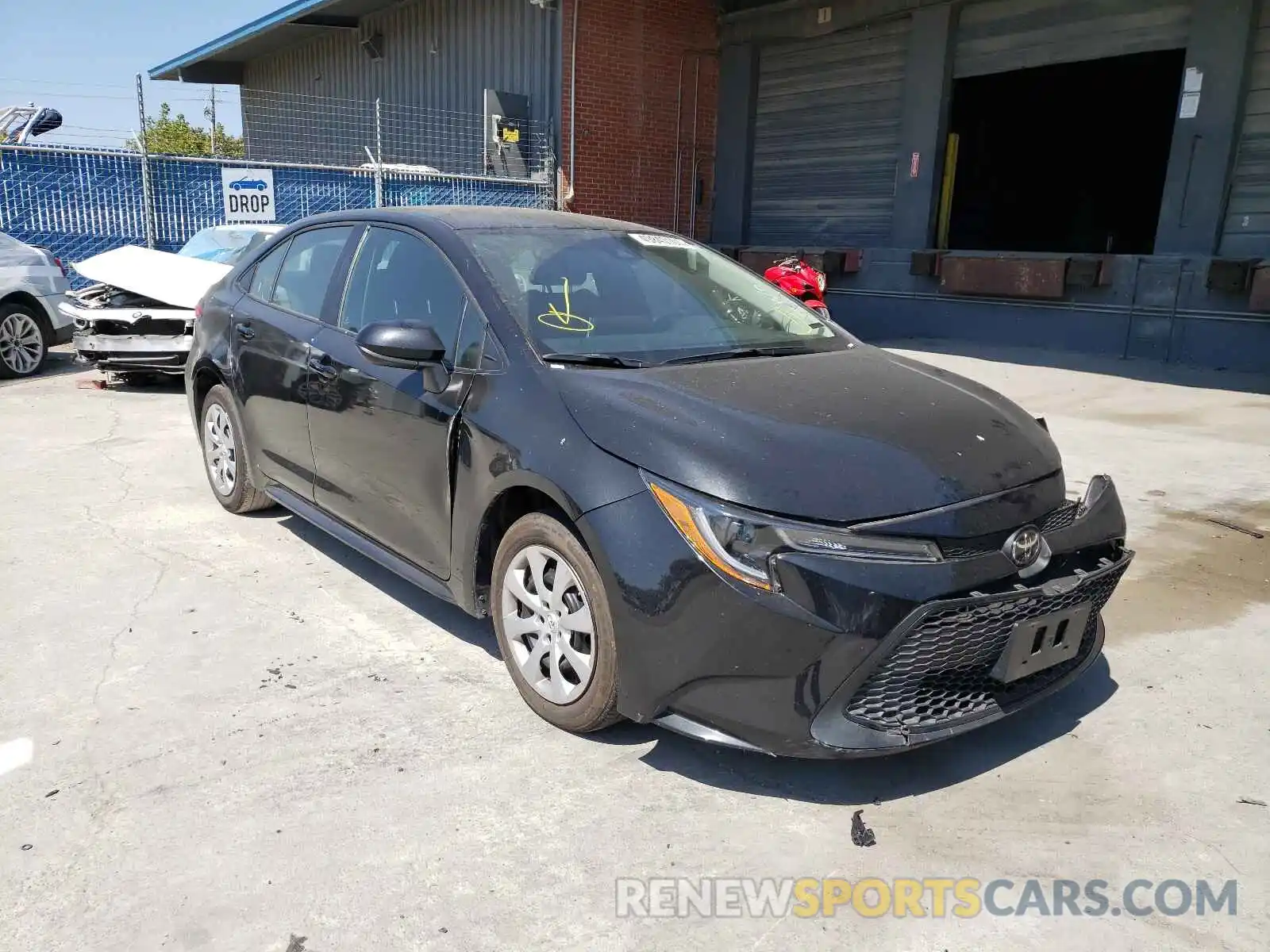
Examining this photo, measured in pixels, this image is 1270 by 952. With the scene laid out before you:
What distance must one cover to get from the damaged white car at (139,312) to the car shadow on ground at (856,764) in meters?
7.22

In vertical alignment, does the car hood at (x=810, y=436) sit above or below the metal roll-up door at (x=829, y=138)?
below

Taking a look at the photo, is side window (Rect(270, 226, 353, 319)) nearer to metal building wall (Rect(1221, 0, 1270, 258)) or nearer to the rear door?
the rear door

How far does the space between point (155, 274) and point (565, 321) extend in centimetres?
697

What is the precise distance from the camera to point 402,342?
3275 millimetres

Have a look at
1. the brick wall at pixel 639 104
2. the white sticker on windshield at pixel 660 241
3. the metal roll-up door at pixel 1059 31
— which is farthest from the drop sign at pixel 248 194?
the white sticker on windshield at pixel 660 241

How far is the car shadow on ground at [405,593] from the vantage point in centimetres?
383

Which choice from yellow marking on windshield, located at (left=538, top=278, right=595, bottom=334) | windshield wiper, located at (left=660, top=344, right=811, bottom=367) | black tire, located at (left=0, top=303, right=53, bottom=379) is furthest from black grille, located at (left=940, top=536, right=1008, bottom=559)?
black tire, located at (left=0, top=303, right=53, bottom=379)

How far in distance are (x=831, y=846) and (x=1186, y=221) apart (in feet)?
35.5

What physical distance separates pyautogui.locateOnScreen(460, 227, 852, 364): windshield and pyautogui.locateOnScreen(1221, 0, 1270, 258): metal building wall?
8.85 meters

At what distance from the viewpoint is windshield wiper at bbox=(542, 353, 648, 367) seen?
10.4 feet

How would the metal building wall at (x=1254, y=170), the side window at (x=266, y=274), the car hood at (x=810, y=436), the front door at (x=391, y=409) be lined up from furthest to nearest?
the metal building wall at (x=1254, y=170) → the side window at (x=266, y=274) → the front door at (x=391, y=409) → the car hood at (x=810, y=436)

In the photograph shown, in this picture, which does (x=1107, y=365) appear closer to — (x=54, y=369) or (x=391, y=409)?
(x=391, y=409)

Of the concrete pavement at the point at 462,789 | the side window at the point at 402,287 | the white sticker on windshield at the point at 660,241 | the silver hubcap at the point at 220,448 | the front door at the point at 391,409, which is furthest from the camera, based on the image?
the silver hubcap at the point at 220,448

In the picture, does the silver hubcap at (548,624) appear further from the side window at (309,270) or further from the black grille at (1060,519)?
the side window at (309,270)
